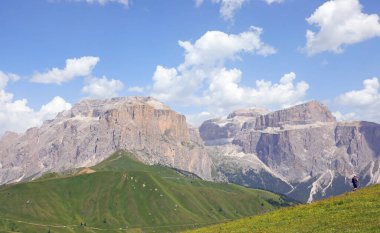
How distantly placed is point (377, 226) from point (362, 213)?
8805mm

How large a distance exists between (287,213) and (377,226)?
76.1 ft

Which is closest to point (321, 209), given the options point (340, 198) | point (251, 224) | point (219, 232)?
point (340, 198)

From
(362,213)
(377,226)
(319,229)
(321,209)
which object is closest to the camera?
(377,226)

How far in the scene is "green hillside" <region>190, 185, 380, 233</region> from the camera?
49481 millimetres

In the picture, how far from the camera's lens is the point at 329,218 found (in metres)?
56.0

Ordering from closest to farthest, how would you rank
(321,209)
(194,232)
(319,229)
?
(319,229)
(321,209)
(194,232)

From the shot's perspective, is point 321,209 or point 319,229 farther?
point 321,209

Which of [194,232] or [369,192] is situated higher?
[369,192]

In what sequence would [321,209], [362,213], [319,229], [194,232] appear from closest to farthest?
[319,229]
[362,213]
[321,209]
[194,232]

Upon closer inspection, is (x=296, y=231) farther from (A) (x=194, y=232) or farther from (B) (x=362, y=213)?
(A) (x=194, y=232)

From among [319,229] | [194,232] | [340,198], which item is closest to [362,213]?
[319,229]

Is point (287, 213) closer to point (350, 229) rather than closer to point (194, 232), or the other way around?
point (194, 232)

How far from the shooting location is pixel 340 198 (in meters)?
67.4

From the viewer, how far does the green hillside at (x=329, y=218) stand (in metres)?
49.5
